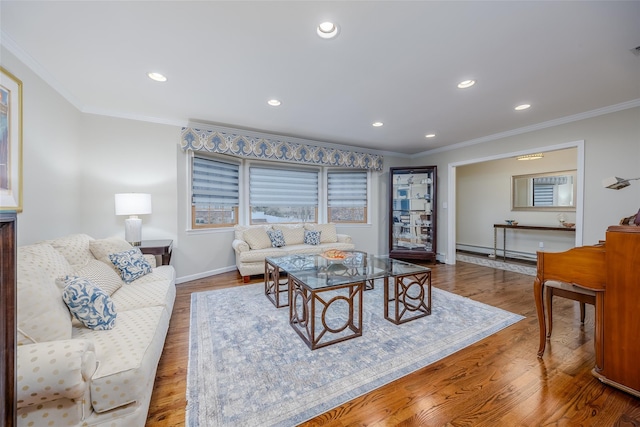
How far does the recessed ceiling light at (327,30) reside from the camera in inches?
67.0

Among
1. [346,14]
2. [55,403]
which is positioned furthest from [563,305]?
[55,403]

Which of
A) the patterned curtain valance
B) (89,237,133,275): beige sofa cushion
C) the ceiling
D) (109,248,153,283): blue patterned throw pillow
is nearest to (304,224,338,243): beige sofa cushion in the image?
the patterned curtain valance

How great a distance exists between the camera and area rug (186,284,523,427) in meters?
1.41

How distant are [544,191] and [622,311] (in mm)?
4482

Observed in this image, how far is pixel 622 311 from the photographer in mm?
1489

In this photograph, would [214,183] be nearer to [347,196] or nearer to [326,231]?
[326,231]

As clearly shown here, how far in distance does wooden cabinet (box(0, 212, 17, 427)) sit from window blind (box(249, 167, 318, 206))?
12.3 feet

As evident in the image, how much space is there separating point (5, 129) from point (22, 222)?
76 cm

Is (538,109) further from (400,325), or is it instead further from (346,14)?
(400,325)

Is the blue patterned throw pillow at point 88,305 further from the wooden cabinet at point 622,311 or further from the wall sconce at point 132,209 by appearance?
the wooden cabinet at point 622,311

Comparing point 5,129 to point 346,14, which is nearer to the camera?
point 346,14

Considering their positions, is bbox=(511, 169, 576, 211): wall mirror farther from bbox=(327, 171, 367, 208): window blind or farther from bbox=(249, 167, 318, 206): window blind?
bbox=(249, 167, 318, 206): window blind

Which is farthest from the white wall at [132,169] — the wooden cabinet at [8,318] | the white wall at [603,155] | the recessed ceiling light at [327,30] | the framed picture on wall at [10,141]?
the recessed ceiling light at [327,30]

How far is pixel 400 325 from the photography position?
2.34 m
